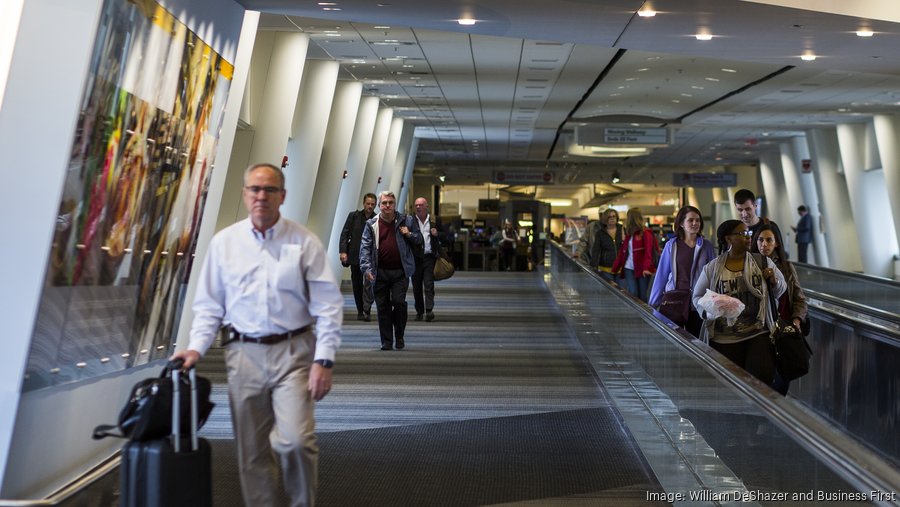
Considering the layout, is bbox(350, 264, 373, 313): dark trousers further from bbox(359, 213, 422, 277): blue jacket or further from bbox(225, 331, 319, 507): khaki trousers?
bbox(225, 331, 319, 507): khaki trousers

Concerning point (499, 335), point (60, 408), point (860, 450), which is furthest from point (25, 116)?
point (499, 335)

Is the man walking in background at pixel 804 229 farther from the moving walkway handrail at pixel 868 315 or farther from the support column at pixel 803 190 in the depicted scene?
the moving walkway handrail at pixel 868 315

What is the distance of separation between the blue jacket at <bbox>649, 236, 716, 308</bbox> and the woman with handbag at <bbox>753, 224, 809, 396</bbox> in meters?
0.75

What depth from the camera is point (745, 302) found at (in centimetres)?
754

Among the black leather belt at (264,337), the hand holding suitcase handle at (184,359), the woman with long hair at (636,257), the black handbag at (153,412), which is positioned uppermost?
the woman with long hair at (636,257)

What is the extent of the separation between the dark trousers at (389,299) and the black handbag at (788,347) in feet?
19.1


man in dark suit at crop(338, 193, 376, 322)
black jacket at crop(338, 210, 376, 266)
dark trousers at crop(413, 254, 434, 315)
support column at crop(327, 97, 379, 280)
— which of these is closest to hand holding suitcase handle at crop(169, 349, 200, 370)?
man in dark suit at crop(338, 193, 376, 322)

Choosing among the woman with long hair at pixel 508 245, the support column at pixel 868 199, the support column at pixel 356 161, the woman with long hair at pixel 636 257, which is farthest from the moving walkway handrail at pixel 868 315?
the woman with long hair at pixel 508 245

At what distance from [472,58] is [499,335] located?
17.8ft

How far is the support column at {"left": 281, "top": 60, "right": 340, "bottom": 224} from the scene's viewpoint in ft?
60.5

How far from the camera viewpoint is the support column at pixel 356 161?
84.6 ft

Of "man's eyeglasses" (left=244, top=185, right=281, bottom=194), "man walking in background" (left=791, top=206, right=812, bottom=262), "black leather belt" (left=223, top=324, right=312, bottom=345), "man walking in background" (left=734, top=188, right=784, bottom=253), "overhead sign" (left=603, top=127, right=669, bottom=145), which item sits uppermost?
"overhead sign" (left=603, top=127, right=669, bottom=145)

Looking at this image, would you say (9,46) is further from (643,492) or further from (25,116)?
(643,492)

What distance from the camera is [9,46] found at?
246 inches
